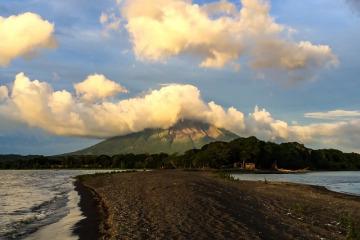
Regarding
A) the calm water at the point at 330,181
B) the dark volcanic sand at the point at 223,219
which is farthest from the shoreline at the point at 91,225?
the calm water at the point at 330,181

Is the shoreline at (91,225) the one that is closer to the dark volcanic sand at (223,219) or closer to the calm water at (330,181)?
the dark volcanic sand at (223,219)

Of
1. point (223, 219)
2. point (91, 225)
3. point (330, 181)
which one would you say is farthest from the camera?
point (330, 181)

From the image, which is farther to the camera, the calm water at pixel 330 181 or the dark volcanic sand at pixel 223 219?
the calm water at pixel 330 181

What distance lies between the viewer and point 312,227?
2572 centimetres

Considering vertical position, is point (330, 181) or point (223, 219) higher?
point (330, 181)

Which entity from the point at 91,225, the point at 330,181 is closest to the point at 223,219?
the point at 91,225

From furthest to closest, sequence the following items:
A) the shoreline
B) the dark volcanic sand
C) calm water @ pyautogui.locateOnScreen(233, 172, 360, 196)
→ calm water @ pyautogui.locateOnScreen(233, 172, 360, 196)
the shoreline
the dark volcanic sand

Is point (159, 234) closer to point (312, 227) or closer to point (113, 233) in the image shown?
point (113, 233)

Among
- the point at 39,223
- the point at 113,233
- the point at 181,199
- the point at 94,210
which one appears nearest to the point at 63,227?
the point at 39,223

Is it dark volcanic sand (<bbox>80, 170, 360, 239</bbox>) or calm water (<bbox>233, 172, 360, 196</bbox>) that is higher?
calm water (<bbox>233, 172, 360, 196</bbox>)

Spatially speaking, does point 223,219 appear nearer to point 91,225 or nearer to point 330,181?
point 91,225

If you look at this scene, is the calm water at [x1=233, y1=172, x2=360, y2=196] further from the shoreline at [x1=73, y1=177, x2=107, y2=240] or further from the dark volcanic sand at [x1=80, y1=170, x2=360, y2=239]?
the shoreline at [x1=73, y1=177, x2=107, y2=240]

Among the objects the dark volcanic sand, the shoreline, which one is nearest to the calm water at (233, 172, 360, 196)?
the dark volcanic sand

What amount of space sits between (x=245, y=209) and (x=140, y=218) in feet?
26.5
